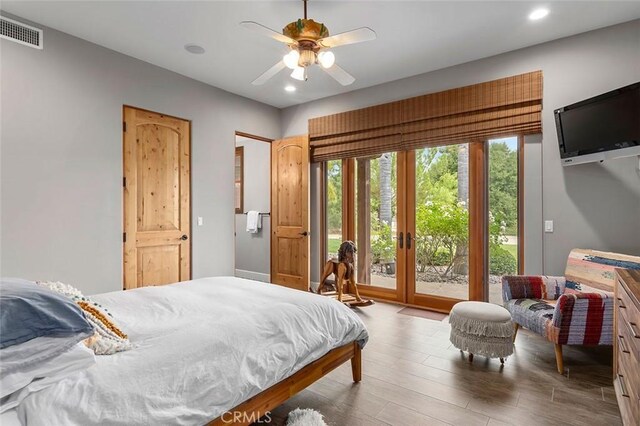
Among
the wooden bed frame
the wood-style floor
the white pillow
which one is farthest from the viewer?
the wood-style floor

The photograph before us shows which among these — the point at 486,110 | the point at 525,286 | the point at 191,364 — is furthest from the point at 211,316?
the point at 486,110

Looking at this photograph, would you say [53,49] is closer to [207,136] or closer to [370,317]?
[207,136]

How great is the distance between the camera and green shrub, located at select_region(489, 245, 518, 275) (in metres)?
3.63

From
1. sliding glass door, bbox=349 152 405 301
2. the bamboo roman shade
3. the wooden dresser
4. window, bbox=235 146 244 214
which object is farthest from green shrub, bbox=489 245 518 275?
window, bbox=235 146 244 214

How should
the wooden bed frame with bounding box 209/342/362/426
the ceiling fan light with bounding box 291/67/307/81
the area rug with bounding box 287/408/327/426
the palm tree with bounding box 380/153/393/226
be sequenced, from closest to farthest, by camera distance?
the wooden bed frame with bounding box 209/342/362/426 → the area rug with bounding box 287/408/327/426 → the ceiling fan light with bounding box 291/67/307/81 → the palm tree with bounding box 380/153/393/226

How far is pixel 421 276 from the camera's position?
4230mm

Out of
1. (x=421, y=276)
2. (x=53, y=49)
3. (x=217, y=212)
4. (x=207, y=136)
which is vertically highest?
(x=53, y=49)

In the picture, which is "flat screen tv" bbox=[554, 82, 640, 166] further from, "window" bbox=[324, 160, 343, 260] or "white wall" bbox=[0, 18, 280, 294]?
"white wall" bbox=[0, 18, 280, 294]

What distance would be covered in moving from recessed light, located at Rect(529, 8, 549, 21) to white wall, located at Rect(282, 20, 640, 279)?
59cm

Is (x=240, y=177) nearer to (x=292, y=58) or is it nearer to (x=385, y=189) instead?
(x=385, y=189)

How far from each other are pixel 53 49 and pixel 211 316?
305 cm

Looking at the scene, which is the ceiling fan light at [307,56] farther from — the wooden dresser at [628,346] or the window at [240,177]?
the window at [240,177]

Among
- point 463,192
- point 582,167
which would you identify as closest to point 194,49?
point 463,192

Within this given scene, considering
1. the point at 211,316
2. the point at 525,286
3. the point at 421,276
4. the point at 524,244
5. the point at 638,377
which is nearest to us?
the point at 638,377
